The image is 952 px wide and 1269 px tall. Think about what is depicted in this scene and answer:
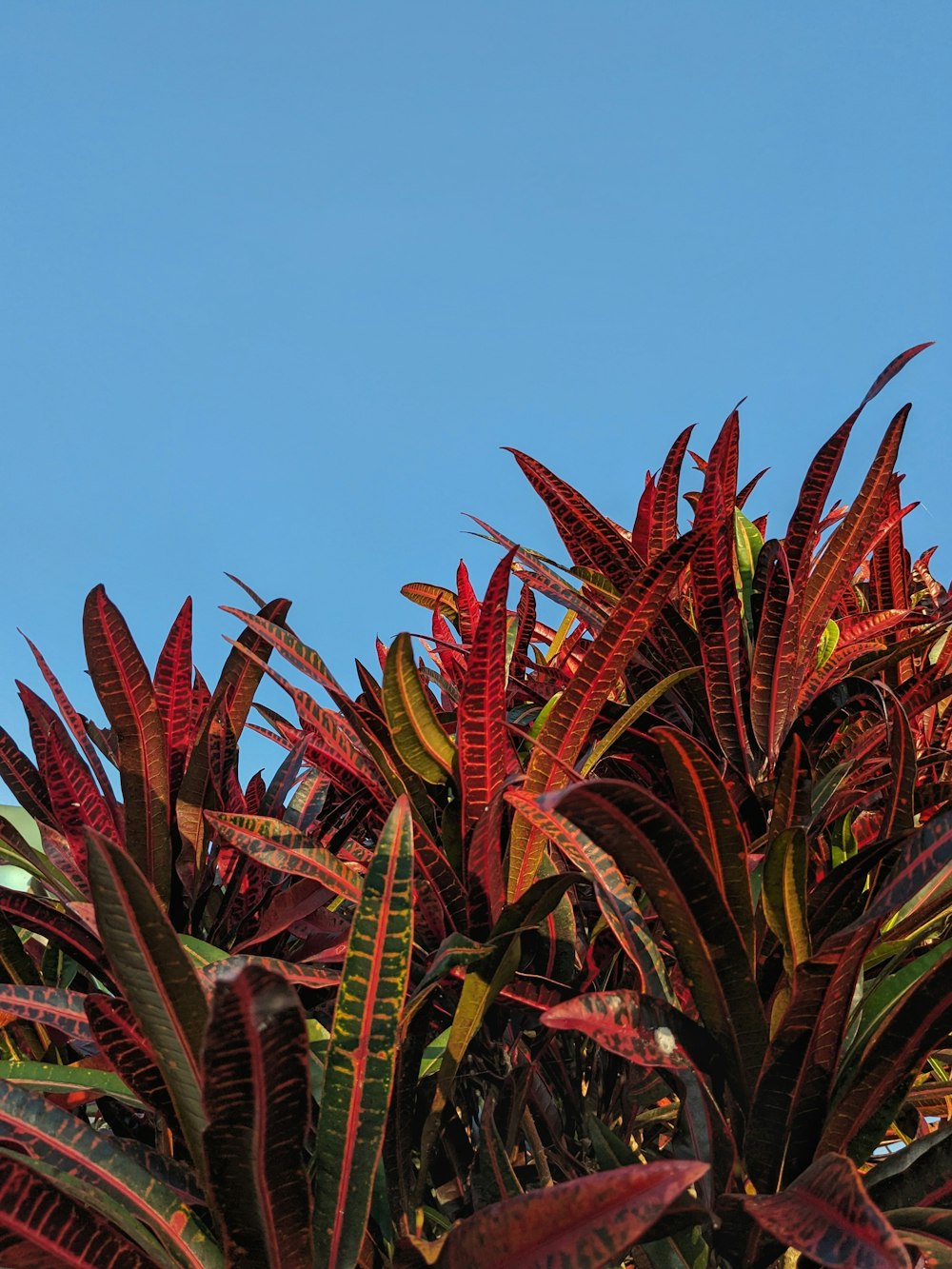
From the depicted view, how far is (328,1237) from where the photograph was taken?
770 mm

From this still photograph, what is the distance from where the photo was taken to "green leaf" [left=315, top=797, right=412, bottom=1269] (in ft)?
2.47

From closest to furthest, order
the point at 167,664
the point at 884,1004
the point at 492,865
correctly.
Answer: the point at 884,1004
the point at 492,865
the point at 167,664

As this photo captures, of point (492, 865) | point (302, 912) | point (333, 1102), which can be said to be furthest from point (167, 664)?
point (333, 1102)

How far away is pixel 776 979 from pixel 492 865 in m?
0.27

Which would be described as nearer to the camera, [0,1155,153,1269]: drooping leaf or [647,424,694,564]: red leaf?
[0,1155,153,1269]: drooping leaf

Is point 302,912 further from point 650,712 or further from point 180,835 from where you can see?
point 650,712

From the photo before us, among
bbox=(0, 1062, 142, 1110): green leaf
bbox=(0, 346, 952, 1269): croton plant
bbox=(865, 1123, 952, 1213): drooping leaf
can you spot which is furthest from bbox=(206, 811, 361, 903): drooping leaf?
bbox=(865, 1123, 952, 1213): drooping leaf

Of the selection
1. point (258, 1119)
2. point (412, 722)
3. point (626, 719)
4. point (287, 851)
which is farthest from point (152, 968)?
point (626, 719)

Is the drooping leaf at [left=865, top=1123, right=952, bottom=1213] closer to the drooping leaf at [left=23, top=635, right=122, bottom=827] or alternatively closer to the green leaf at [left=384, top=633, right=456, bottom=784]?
the green leaf at [left=384, top=633, right=456, bottom=784]

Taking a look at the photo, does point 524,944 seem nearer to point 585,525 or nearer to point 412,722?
point 412,722

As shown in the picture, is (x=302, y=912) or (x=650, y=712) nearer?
(x=302, y=912)

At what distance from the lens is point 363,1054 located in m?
0.75

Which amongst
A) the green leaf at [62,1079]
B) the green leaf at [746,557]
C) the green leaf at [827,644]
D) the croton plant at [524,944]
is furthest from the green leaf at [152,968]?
the green leaf at [827,644]

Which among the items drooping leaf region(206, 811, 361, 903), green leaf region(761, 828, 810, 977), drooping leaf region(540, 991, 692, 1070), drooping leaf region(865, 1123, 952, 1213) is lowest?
drooping leaf region(865, 1123, 952, 1213)
